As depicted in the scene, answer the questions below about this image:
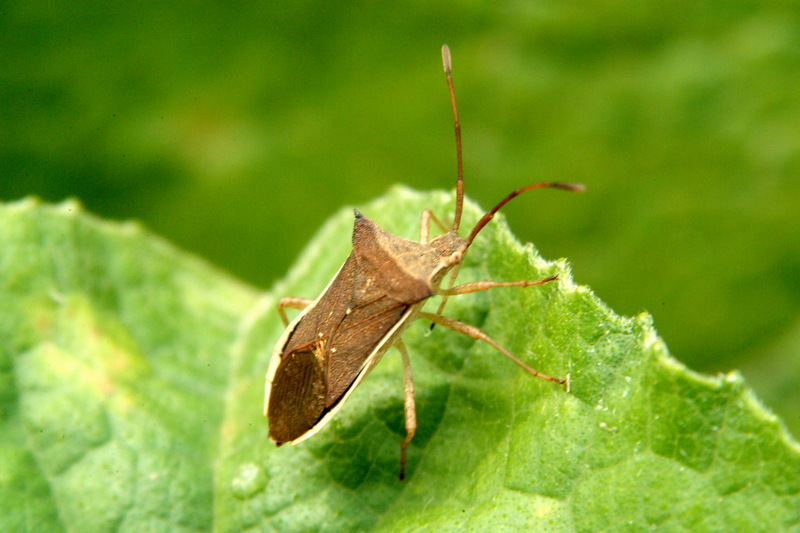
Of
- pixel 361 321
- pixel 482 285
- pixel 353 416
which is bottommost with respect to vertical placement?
pixel 353 416

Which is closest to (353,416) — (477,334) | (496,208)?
(477,334)

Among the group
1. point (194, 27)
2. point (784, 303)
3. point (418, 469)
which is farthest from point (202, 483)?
point (784, 303)

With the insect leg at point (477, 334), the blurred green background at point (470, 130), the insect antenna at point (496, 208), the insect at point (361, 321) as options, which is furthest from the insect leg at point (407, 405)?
the blurred green background at point (470, 130)

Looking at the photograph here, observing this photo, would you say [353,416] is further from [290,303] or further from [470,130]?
[470,130]

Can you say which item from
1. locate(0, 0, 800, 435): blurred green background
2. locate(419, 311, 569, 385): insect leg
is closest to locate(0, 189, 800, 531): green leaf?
locate(419, 311, 569, 385): insect leg

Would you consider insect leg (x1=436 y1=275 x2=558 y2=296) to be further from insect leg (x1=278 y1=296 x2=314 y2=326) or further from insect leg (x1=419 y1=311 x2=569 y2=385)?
insect leg (x1=278 y1=296 x2=314 y2=326)

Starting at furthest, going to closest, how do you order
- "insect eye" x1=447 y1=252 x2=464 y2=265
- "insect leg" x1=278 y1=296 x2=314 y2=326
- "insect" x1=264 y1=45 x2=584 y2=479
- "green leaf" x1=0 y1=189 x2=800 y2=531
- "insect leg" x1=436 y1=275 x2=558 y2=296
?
"insect leg" x1=278 y1=296 x2=314 y2=326, "insect eye" x1=447 y1=252 x2=464 y2=265, "insect" x1=264 y1=45 x2=584 y2=479, "insect leg" x1=436 y1=275 x2=558 y2=296, "green leaf" x1=0 y1=189 x2=800 y2=531
